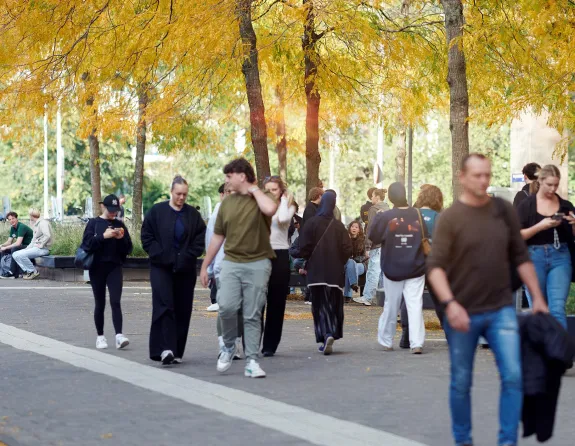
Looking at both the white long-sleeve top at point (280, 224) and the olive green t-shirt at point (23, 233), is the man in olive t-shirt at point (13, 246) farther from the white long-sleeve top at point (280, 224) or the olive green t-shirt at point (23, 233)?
the white long-sleeve top at point (280, 224)

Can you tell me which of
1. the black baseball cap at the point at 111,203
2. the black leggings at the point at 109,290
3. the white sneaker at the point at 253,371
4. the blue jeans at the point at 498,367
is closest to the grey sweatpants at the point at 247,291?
the white sneaker at the point at 253,371

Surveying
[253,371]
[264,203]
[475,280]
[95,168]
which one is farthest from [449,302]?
[95,168]

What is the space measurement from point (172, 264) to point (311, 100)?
10.5m

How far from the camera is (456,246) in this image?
6.88 meters

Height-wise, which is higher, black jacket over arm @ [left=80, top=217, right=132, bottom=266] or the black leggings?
black jacket over arm @ [left=80, top=217, right=132, bottom=266]

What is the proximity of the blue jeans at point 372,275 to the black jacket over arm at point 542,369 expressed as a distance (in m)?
12.4

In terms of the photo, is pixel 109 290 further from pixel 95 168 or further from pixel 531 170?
pixel 95 168

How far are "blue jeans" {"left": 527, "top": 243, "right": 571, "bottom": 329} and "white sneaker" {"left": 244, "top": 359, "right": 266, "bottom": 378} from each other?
241cm

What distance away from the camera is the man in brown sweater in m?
6.83

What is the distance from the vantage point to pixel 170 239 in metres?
11.6

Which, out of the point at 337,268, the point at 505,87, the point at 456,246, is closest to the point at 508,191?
the point at 505,87

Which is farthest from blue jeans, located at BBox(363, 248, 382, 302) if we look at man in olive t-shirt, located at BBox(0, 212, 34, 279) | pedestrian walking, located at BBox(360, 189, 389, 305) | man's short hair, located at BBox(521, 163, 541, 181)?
man in olive t-shirt, located at BBox(0, 212, 34, 279)

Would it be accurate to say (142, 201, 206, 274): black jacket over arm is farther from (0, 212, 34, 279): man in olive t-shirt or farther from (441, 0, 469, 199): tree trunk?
(0, 212, 34, 279): man in olive t-shirt

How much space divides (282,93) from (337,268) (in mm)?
14310
